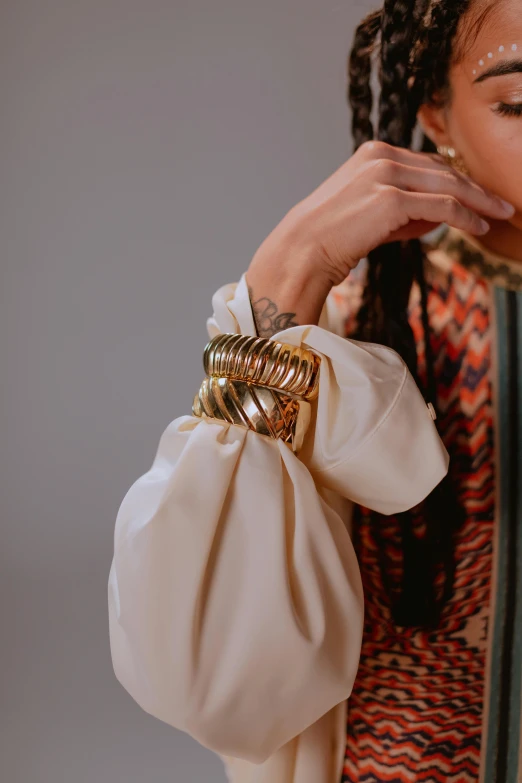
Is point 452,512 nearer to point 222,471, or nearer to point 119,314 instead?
point 222,471

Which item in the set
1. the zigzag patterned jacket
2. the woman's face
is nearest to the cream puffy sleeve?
the zigzag patterned jacket

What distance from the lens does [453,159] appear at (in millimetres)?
979

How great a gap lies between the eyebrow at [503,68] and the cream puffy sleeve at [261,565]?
0.31m

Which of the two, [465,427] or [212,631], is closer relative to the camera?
[212,631]

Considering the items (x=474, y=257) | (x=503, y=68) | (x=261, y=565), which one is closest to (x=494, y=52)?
(x=503, y=68)

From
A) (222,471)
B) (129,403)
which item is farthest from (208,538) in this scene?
(129,403)

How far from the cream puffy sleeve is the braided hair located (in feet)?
0.48

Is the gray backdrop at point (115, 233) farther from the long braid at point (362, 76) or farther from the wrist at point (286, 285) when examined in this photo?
the wrist at point (286, 285)

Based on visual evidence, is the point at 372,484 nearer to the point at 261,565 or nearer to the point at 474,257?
the point at 261,565

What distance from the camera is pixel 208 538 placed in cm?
78

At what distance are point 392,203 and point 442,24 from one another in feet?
0.75

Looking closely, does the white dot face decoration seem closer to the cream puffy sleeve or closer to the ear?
the ear

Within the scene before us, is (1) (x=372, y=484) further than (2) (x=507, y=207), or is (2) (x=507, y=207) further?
(2) (x=507, y=207)

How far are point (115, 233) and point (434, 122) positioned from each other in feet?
2.28
